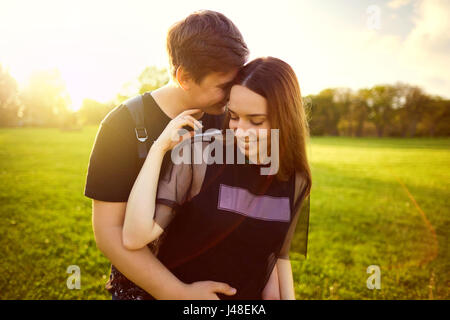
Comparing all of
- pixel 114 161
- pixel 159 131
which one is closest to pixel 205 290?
pixel 114 161

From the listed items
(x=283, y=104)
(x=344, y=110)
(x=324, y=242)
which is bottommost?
(x=324, y=242)

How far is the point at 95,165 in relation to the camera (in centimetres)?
176

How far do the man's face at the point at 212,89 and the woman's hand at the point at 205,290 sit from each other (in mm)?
1331

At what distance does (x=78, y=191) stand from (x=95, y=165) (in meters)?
8.78

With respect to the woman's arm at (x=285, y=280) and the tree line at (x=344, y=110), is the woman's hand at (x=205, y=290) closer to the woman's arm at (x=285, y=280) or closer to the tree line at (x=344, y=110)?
the woman's arm at (x=285, y=280)

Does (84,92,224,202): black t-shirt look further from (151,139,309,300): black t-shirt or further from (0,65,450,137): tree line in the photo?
(0,65,450,137): tree line

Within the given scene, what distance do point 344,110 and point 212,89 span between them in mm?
73527

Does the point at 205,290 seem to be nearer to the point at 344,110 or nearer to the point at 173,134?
the point at 173,134

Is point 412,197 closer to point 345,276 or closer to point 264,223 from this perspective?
point 345,276

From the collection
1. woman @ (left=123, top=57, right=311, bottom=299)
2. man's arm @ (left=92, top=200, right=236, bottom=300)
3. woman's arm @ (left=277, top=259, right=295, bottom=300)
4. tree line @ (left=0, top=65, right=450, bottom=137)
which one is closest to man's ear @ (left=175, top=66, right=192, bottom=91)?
woman @ (left=123, top=57, right=311, bottom=299)

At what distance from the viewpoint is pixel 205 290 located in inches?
70.2

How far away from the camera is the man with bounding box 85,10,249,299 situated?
1737 millimetres

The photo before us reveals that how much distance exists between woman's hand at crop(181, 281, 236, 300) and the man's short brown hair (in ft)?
4.84

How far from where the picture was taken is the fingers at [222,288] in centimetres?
179
